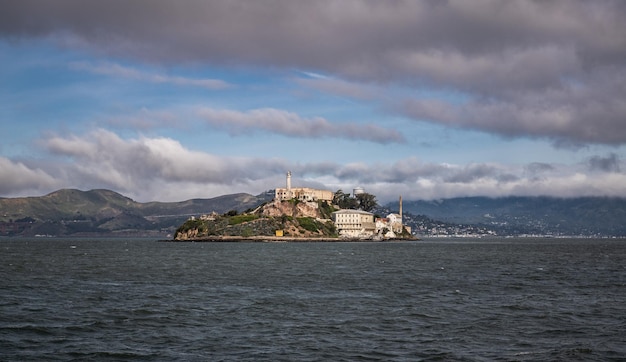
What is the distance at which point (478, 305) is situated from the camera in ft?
174

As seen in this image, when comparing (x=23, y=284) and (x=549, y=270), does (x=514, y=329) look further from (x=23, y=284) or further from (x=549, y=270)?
(x=549, y=270)

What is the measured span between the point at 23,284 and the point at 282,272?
112 feet

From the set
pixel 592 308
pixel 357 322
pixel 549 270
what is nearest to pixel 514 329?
pixel 357 322

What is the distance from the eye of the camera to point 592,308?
52000 millimetres

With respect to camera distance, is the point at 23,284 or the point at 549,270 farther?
the point at 549,270

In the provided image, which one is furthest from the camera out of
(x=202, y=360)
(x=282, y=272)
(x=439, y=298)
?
(x=282, y=272)

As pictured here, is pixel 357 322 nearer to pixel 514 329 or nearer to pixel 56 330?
pixel 514 329

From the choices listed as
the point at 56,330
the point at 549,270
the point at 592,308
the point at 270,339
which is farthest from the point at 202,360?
the point at 549,270

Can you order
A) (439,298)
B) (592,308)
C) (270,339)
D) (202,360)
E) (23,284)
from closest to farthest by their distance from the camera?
(202,360), (270,339), (592,308), (439,298), (23,284)

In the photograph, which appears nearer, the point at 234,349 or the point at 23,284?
the point at 234,349

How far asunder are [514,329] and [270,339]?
53.5 ft

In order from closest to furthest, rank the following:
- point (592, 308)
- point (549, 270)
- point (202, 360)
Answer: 1. point (202, 360)
2. point (592, 308)
3. point (549, 270)

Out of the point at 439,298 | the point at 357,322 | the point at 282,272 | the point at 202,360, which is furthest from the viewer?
the point at 282,272

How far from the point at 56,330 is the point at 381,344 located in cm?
2078
